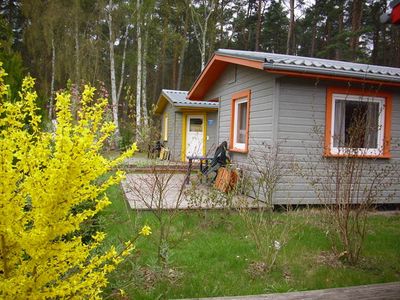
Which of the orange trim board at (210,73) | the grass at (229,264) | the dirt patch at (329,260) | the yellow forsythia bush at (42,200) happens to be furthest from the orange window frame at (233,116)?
the yellow forsythia bush at (42,200)

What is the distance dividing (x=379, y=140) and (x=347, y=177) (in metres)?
4.13

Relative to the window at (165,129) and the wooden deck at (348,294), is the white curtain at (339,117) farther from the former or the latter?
the window at (165,129)

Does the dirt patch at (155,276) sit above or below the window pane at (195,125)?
below

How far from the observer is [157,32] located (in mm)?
24656

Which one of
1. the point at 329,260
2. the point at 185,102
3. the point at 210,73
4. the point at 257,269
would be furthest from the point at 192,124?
the point at 257,269

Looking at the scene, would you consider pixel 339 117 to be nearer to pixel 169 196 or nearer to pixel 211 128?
pixel 169 196

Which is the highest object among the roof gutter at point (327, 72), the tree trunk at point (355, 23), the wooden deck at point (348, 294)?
the tree trunk at point (355, 23)

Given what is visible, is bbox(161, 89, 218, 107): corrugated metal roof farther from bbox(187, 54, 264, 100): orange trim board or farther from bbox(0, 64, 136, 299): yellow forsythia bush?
bbox(0, 64, 136, 299): yellow forsythia bush

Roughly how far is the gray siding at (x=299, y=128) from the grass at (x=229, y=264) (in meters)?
1.38

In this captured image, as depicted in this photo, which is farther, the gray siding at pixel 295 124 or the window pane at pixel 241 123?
the window pane at pixel 241 123

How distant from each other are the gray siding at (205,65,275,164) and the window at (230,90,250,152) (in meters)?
0.18

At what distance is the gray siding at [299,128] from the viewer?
7.07 meters

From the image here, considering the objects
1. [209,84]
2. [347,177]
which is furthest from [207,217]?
[209,84]

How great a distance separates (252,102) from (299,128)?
1.42m
